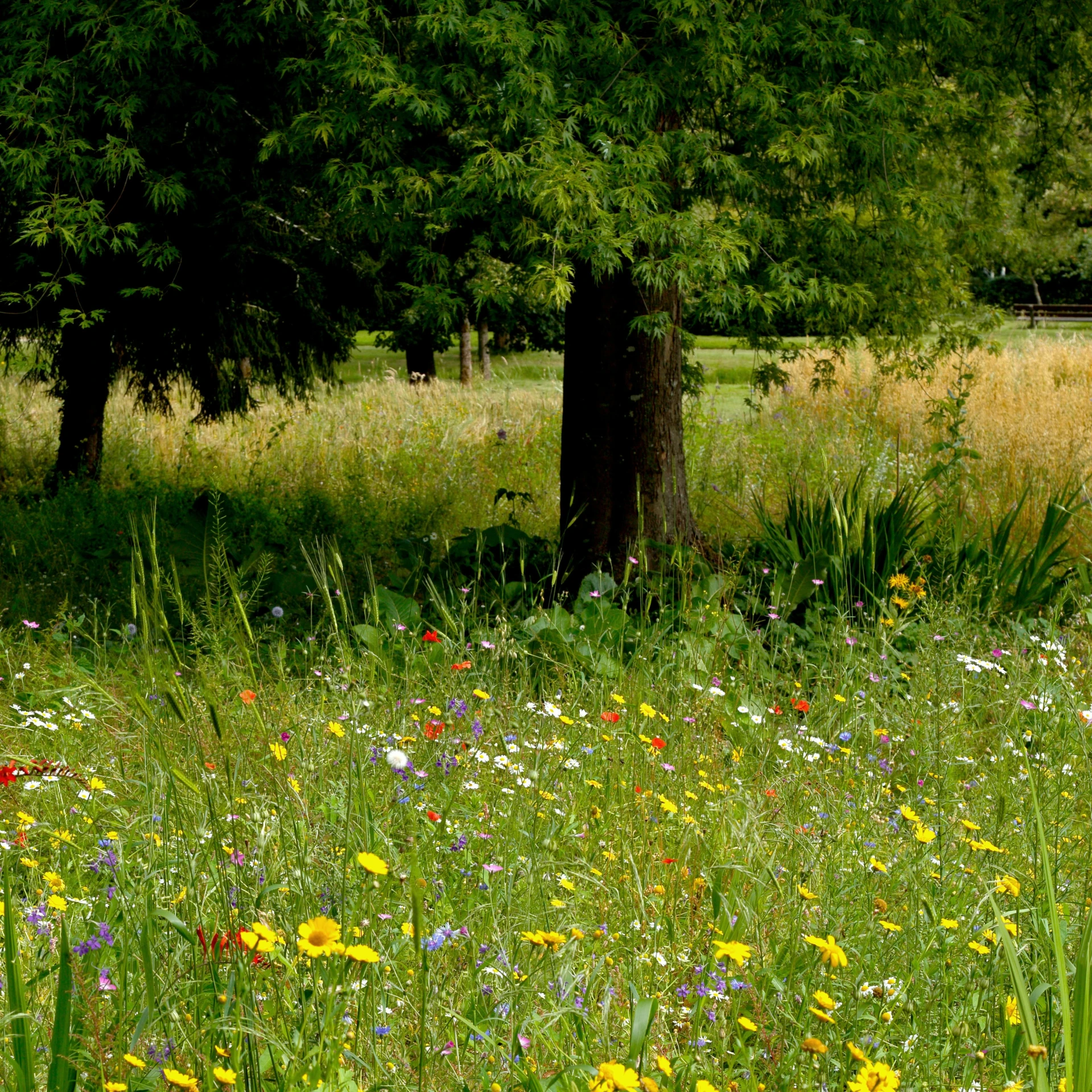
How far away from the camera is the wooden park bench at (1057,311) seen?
141ft

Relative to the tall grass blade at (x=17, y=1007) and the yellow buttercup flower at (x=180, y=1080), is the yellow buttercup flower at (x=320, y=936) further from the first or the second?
the tall grass blade at (x=17, y=1007)

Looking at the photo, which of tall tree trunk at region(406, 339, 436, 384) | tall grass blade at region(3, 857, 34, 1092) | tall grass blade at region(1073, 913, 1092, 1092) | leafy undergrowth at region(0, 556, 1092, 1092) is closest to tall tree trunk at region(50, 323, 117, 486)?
leafy undergrowth at region(0, 556, 1092, 1092)

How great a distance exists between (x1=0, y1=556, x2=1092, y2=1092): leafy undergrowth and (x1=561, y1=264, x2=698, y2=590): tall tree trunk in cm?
160

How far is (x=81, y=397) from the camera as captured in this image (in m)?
8.62

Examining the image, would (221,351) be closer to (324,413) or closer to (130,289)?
(130,289)

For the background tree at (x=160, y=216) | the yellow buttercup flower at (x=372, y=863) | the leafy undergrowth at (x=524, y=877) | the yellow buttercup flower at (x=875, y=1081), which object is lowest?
the leafy undergrowth at (x=524, y=877)

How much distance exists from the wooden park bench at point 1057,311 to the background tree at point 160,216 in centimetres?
3989

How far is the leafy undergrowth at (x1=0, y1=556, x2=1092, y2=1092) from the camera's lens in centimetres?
172

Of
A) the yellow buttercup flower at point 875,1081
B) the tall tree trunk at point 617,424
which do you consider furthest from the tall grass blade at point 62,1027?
the tall tree trunk at point 617,424

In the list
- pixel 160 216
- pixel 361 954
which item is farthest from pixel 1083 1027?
pixel 160 216

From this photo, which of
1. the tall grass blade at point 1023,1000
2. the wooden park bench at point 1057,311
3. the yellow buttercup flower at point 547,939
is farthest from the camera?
the wooden park bench at point 1057,311

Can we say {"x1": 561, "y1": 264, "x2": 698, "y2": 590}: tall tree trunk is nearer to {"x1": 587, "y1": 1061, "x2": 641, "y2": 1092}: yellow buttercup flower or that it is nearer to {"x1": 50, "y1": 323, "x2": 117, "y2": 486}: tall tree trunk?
{"x1": 587, "y1": 1061, "x2": 641, "y2": 1092}: yellow buttercup flower

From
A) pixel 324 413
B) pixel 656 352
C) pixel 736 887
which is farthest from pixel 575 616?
pixel 324 413

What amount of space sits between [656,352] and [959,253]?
2715mm
